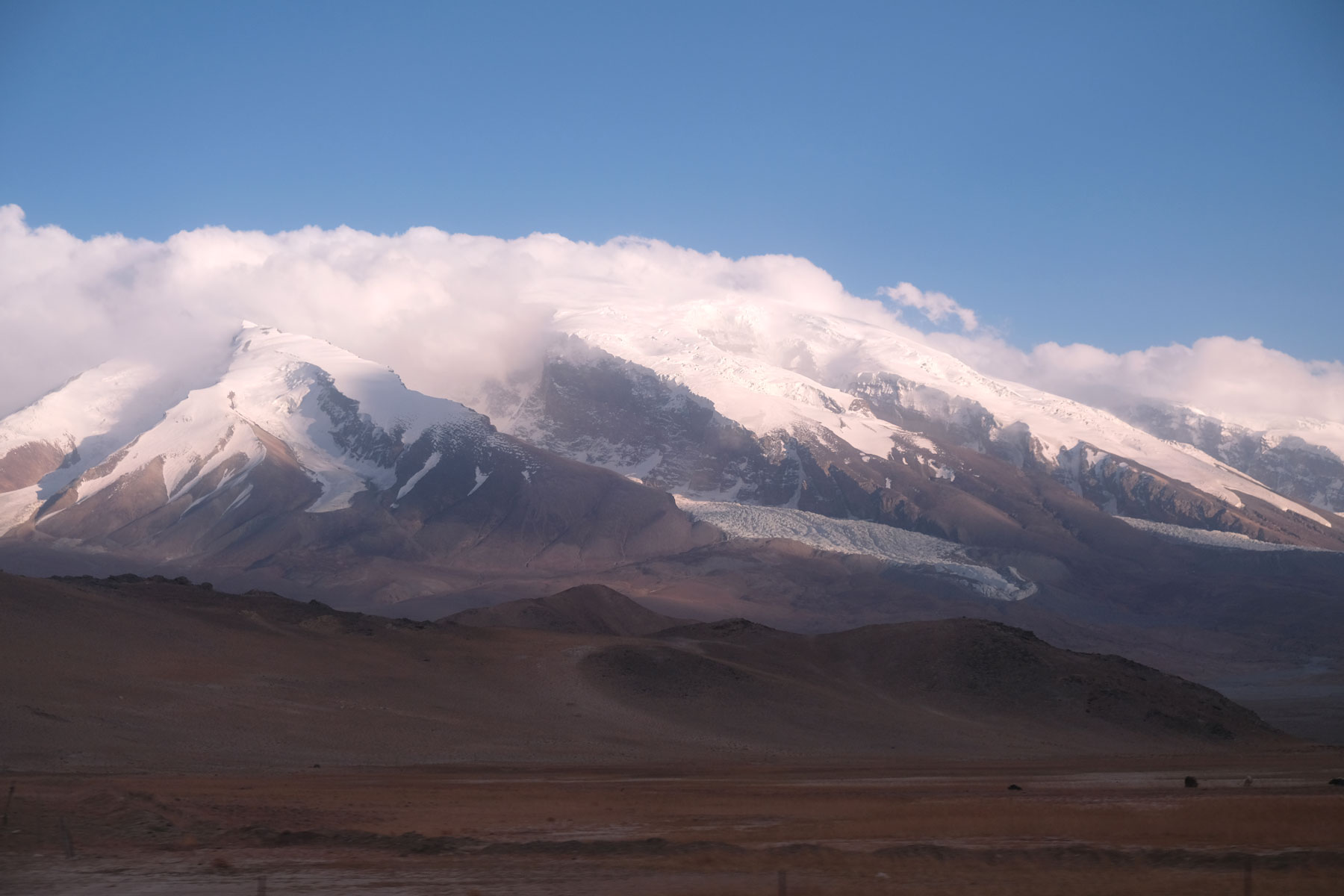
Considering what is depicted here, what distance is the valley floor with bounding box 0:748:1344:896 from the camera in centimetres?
2219

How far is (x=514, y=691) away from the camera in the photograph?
2881 inches

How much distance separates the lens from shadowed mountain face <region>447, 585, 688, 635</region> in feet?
371

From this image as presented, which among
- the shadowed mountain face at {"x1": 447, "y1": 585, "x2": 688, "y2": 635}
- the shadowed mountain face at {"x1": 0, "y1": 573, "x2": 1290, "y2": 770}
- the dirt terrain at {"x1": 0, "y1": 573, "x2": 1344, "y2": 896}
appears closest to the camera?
the dirt terrain at {"x1": 0, "y1": 573, "x2": 1344, "y2": 896}

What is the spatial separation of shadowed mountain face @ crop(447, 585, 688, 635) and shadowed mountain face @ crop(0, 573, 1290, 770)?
19853mm

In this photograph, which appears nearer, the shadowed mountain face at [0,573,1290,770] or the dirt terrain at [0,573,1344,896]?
the dirt terrain at [0,573,1344,896]

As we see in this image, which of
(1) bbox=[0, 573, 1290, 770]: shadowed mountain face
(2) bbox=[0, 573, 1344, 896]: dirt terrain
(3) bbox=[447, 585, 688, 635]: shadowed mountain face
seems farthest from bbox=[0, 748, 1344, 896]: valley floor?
(3) bbox=[447, 585, 688, 635]: shadowed mountain face

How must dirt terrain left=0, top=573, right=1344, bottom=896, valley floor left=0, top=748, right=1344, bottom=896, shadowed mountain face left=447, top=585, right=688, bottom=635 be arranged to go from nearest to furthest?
valley floor left=0, top=748, right=1344, bottom=896, dirt terrain left=0, top=573, right=1344, bottom=896, shadowed mountain face left=447, top=585, right=688, bottom=635

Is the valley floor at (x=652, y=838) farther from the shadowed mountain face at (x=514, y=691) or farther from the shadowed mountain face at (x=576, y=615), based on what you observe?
the shadowed mountain face at (x=576, y=615)

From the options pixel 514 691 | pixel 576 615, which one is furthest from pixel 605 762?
pixel 576 615

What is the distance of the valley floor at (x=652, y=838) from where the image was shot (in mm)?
22188

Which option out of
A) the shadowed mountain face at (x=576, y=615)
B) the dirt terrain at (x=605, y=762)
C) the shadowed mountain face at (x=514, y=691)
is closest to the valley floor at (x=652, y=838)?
the dirt terrain at (x=605, y=762)

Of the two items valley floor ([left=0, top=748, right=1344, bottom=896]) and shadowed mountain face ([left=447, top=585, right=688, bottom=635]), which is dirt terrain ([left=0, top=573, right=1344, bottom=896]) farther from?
shadowed mountain face ([left=447, top=585, right=688, bottom=635])

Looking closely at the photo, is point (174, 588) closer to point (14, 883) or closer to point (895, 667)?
point (895, 667)

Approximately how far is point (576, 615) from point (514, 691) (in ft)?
161
